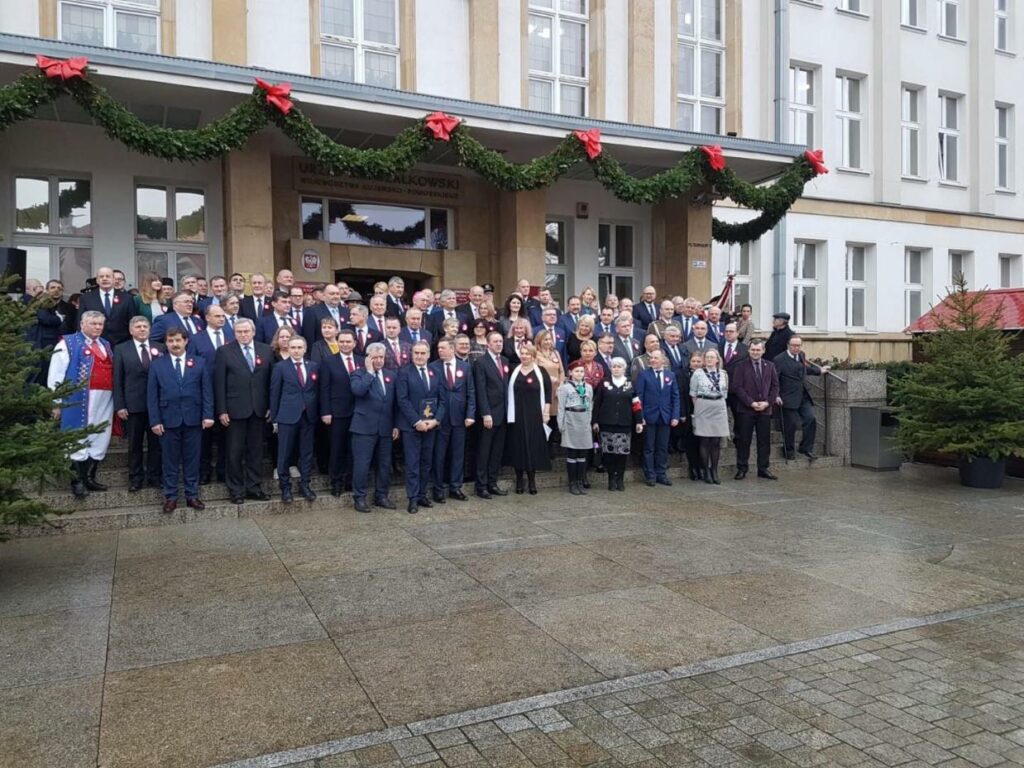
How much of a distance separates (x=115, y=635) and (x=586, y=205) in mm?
13649

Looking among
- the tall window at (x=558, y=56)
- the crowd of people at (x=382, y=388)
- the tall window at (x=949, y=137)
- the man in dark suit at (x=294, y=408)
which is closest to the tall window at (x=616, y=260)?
the tall window at (x=558, y=56)

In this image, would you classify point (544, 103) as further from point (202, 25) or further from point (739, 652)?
point (739, 652)

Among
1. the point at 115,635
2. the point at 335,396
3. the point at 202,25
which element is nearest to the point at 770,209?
the point at 335,396

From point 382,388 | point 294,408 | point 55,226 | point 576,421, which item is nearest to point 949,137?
point 576,421

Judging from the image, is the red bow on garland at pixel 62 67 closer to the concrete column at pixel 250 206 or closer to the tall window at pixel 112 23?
the concrete column at pixel 250 206

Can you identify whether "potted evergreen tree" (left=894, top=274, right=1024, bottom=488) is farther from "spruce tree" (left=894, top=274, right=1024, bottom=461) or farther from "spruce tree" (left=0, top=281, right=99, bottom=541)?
"spruce tree" (left=0, top=281, right=99, bottom=541)

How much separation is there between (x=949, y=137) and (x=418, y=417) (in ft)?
75.1

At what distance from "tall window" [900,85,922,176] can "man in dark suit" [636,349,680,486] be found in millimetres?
17904

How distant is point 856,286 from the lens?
76.7 feet

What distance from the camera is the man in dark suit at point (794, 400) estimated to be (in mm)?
11797

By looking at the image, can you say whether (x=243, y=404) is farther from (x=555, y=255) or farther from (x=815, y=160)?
(x=815, y=160)

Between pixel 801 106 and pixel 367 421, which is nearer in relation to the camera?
pixel 367 421

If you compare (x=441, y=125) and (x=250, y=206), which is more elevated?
(x=441, y=125)

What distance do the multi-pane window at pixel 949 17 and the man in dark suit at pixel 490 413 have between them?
22750 mm
